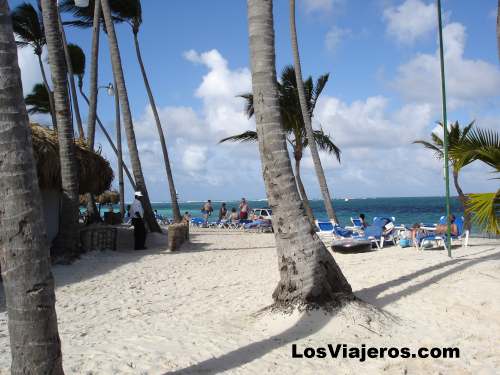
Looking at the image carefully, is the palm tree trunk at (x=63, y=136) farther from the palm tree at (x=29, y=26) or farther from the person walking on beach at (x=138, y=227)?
the palm tree at (x=29, y=26)

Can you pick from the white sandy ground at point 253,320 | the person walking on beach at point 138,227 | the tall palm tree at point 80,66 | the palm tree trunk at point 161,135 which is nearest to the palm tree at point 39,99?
the tall palm tree at point 80,66

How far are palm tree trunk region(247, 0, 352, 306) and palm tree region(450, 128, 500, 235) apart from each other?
2.35m

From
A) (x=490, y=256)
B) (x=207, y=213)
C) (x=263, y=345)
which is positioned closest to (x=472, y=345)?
(x=263, y=345)

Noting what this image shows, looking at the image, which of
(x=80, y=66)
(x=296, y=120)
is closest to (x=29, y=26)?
(x=80, y=66)

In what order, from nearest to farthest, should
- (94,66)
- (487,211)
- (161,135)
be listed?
(487,211)
(94,66)
(161,135)

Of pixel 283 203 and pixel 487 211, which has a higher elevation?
pixel 283 203

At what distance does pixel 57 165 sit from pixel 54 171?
0.18 meters

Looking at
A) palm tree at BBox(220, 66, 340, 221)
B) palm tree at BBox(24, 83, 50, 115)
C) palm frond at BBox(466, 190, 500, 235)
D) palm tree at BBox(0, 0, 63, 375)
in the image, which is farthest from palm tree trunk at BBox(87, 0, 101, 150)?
palm tree at BBox(0, 0, 63, 375)

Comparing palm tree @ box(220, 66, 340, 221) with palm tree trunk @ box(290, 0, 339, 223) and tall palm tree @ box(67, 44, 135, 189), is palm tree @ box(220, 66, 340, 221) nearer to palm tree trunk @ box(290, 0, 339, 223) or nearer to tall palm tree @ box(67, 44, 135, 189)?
palm tree trunk @ box(290, 0, 339, 223)

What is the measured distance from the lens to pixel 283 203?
17.3ft

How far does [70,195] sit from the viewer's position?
9844 mm

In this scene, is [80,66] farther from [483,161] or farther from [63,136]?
[483,161]

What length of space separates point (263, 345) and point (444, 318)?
7.81 feet

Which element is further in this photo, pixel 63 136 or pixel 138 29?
pixel 138 29
